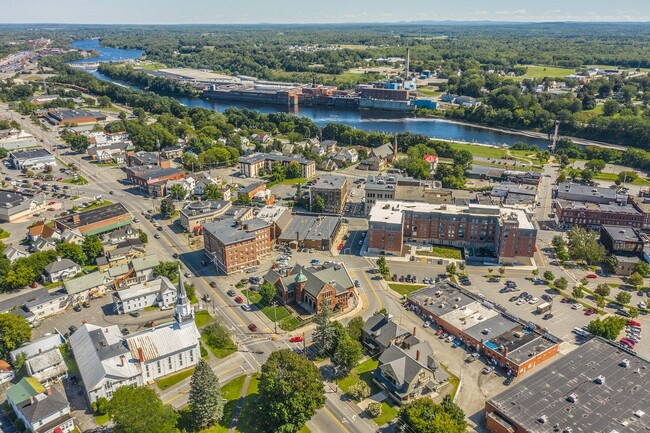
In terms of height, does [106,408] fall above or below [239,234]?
below

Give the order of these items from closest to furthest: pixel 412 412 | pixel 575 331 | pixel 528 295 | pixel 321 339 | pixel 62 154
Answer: pixel 412 412 < pixel 321 339 < pixel 575 331 < pixel 528 295 < pixel 62 154

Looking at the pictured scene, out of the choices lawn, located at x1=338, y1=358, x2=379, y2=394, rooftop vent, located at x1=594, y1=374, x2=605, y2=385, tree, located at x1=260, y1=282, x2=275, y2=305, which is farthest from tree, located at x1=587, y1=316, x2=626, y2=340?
tree, located at x1=260, y1=282, x2=275, y2=305

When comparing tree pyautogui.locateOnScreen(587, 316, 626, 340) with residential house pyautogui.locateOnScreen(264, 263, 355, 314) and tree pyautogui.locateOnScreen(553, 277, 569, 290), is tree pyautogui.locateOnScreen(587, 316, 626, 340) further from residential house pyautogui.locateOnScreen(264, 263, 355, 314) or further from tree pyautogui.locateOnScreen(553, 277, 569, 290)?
residential house pyautogui.locateOnScreen(264, 263, 355, 314)

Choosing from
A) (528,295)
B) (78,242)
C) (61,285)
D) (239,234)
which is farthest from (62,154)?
(528,295)

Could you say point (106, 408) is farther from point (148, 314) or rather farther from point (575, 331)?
point (575, 331)

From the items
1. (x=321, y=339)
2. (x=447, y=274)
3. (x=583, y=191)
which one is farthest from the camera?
(x=583, y=191)

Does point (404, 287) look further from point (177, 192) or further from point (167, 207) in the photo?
point (177, 192)

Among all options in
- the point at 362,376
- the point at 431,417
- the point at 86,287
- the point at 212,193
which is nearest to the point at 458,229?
the point at 362,376
